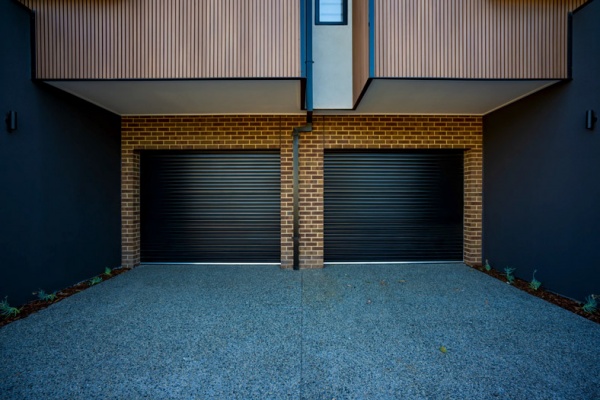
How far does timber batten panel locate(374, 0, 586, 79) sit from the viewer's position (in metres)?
3.70

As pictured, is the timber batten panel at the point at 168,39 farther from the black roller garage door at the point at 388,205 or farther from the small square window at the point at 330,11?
the black roller garage door at the point at 388,205

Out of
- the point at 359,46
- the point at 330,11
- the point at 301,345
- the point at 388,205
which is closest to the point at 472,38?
the point at 359,46

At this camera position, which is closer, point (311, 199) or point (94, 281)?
point (94, 281)

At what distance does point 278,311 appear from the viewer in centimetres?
343

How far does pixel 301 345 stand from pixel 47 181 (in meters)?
4.13

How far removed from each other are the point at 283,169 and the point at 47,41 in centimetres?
384

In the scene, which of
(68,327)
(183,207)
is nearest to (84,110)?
(183,207)

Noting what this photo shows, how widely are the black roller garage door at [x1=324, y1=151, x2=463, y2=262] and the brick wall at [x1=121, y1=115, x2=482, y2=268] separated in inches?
12.5

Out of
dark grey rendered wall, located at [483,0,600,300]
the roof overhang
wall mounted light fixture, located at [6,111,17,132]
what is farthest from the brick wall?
wall mounted light fixture, located at [6,111,17,132]

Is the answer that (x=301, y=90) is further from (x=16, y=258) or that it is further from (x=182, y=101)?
(x=16, y=258)

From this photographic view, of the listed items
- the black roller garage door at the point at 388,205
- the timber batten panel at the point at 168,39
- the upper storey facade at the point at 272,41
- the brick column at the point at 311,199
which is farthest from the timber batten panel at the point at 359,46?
the black roller garage door at the point at 388,205

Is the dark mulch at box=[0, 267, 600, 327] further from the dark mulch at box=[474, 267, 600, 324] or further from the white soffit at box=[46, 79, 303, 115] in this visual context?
the white soffit at box=[46, 79, 303, 115]

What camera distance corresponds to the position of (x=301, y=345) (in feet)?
8.71

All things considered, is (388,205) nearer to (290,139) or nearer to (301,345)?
(290,139)
